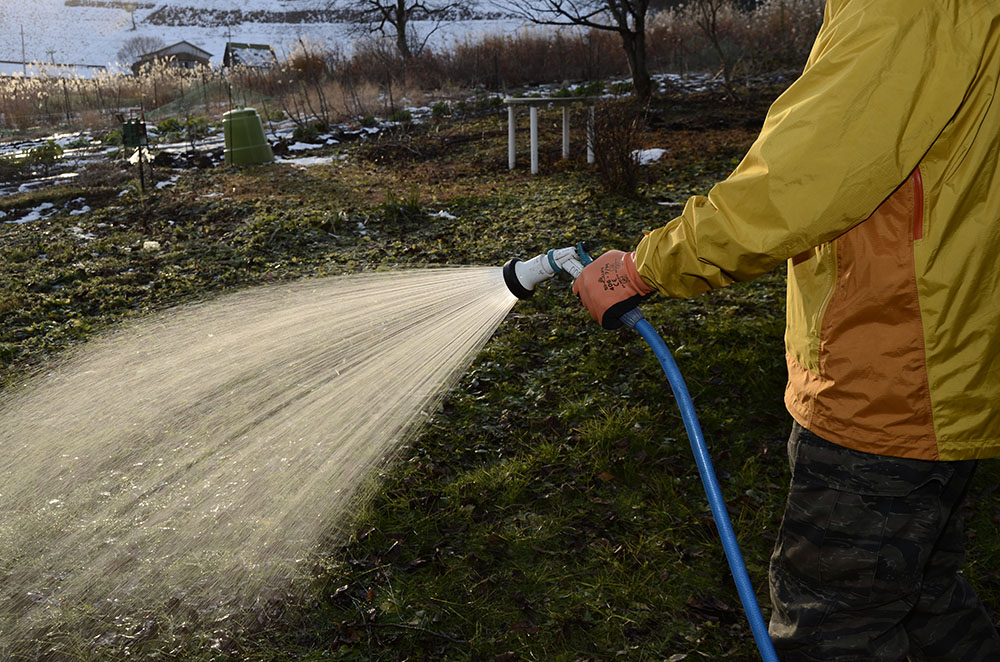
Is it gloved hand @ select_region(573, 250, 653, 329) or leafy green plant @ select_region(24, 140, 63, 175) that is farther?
leafy green plant @ select_region(24, 140, 63, 175)

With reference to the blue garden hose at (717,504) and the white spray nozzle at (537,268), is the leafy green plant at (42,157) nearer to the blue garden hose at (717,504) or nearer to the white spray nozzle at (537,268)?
the white spray nozzle at (537,268)

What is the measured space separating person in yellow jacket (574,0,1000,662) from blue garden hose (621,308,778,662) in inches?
3.3

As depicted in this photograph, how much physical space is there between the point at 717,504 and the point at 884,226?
0.78 meters

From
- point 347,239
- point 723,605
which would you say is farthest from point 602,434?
point 347,239

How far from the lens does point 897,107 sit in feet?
4.50

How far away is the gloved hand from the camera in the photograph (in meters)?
1.81

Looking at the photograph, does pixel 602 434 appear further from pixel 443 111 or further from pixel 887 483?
pixel 443 111

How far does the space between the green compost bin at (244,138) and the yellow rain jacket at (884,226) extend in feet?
32.5

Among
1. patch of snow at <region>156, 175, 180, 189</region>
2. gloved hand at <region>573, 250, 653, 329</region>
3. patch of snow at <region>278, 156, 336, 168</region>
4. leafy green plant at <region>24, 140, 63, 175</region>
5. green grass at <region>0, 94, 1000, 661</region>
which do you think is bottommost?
green grass at <region>0, 94, 1000, 661</region>

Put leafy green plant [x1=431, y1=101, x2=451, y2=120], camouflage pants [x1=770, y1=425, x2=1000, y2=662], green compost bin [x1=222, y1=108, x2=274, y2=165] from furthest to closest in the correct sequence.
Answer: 1. leafy green plant [x1=431, y1=101, x2=451, y2=120]
2. green compost bin [x1=222, y1=108, x2=274, y2=165]
3. camouflage pants [x1=770, y1=425, x2=1000, y2=662]

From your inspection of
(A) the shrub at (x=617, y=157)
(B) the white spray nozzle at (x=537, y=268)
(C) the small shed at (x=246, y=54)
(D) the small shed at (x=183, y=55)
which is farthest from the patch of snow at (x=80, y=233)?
(D) the small shed at (x=183, y=55)

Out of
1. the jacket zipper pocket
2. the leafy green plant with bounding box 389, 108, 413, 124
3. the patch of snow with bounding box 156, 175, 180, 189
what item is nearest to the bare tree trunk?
the leafy green plant with bounding box 389, 108, 413, 124

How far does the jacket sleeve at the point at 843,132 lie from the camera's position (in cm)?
135

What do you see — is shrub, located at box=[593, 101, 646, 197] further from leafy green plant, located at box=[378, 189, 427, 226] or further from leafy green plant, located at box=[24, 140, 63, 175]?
leafy green plant, located at box=[24, 140, 63, 175]
